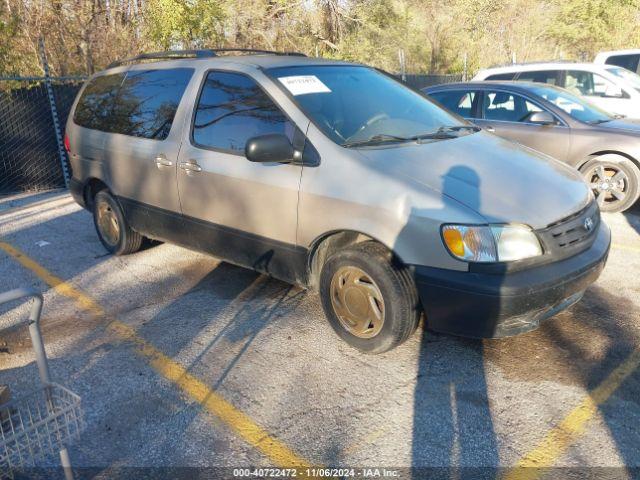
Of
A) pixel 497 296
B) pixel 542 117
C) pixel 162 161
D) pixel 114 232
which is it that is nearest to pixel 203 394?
pixel 497 296

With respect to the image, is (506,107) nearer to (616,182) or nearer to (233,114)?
(616,182)

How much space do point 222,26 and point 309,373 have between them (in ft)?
Answer: 38.5

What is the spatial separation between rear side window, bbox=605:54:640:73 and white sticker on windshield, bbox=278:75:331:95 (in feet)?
37.4

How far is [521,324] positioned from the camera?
294 cm

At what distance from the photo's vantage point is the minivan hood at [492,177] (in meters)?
2.94

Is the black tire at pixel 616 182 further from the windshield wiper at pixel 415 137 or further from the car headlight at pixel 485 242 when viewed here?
the car headlight at pixel 485 242

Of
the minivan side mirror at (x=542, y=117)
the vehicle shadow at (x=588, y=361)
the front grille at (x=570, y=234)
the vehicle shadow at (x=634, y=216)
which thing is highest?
the minivan side mirror at (x=542, y=117)

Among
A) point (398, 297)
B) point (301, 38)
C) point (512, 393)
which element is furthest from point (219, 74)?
point (301, 38)

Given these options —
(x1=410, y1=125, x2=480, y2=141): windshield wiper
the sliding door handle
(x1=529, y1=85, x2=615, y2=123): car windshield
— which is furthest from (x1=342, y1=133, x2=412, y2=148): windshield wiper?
(x1=529, y1=85, x2=615, y2=123): car windshield

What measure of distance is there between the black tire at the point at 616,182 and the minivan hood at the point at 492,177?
9.97ft

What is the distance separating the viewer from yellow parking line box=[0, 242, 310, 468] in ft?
8.34

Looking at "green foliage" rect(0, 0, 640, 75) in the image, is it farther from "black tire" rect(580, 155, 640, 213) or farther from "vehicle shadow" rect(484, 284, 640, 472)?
"vehicle shadow" rect(484, 284, 640, 472)

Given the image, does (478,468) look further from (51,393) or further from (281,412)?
(51,393)

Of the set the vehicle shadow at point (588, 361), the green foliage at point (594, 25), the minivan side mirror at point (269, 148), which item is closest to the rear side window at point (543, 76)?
the vehicle shadow at point (588, 361)
